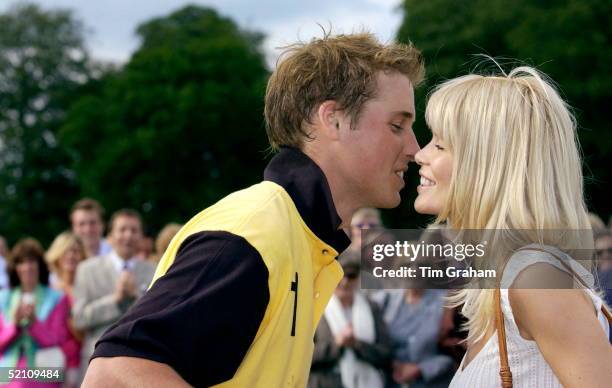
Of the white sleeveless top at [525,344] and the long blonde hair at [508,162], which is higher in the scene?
the long blonde hair at [508,162]

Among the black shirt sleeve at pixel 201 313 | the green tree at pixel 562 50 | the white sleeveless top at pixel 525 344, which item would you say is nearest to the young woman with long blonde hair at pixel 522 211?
the white sleeveless top at pixel 525 344

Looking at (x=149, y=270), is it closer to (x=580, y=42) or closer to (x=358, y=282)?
(x=358, y=282)

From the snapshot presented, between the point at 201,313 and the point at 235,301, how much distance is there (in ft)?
0.33

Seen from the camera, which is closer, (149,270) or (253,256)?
(253,256)

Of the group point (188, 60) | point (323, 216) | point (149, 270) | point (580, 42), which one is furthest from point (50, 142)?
point (323, 216)

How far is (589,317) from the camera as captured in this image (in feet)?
8.50

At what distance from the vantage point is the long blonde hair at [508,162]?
276 centimetres

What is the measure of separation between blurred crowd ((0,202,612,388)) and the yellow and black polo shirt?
4202 mm

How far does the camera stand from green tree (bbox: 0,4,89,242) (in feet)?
152

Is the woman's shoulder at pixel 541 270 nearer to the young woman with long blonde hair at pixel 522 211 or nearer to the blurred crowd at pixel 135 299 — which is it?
the young woman with long blonde hair at pixel 522 211

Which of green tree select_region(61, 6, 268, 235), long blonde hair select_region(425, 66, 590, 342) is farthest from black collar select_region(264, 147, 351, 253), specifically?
green tree select_region(61, 6, 268, 235)

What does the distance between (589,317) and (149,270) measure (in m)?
6.47

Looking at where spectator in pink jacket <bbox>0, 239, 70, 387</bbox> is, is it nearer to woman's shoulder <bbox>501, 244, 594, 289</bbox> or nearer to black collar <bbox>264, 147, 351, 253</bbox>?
black collar <bbox>264, 147, 351, 253</bbox>

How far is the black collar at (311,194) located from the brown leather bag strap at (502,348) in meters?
0.64
